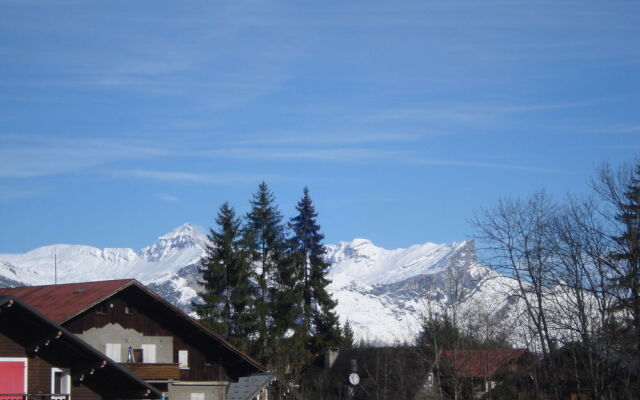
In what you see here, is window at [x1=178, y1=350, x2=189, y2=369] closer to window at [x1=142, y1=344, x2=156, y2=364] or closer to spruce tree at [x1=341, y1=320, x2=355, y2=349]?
window at [x1=142, y1=344, x2=156, y2=364]

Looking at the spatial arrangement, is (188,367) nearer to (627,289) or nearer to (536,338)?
(536,338)

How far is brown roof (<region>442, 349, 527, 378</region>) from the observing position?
42.6 metres

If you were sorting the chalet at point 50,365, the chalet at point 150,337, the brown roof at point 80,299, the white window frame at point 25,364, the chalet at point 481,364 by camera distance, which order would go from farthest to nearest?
the chalet at point 150,337
the brown roof at point 80,299
the chalet at point 481,364
the white window frame at point 25,364
the chalet at point 50,365

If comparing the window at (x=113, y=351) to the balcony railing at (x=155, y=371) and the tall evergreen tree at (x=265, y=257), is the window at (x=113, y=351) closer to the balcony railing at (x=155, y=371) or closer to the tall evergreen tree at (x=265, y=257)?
the balcony railing at (x=155, y=371)

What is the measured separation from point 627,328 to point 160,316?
88.4 feet

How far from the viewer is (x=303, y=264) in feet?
219

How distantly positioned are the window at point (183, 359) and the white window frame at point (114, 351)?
317 cm

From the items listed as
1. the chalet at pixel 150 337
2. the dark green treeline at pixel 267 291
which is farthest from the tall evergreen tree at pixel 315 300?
the chalet at pixel 150 337

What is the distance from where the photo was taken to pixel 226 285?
62.4 m

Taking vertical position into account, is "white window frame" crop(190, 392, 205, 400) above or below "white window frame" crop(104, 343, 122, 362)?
below

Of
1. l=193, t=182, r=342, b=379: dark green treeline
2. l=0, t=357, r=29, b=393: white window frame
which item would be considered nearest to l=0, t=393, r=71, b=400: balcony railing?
l=0, t=357, r=29, b=393: white window frame

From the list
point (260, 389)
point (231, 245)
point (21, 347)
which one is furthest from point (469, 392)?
point (231, 245)

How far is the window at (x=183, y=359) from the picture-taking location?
47.7 m

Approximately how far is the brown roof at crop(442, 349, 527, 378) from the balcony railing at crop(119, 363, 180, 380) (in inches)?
538
